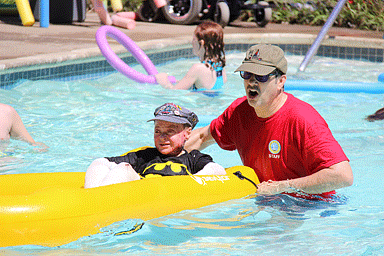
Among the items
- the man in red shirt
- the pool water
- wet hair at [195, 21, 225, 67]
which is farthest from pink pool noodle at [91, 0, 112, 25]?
the man in red shirt

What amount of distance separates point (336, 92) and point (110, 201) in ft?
14.9

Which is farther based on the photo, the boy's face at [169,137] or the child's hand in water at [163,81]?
the child's hand in water at [163,81]

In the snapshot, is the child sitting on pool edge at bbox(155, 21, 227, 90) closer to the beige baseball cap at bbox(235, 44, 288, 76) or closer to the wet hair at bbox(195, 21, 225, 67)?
the wet hair at bbox(195, 21, 225, 67)

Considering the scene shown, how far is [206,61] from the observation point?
21.2 feet

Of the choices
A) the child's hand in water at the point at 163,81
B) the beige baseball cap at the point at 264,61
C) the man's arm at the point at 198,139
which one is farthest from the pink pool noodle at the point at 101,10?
the beige baseball cap at the point at 264,61

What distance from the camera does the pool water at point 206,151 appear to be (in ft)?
9.78

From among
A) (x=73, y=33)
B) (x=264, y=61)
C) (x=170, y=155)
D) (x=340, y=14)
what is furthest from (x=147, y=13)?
(x=264, y=61)

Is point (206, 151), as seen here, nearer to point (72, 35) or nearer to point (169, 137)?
point (169, 137)

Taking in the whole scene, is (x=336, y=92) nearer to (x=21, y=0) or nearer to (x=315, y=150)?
(x=315, y=150)

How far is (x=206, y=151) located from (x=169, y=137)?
1.64 m

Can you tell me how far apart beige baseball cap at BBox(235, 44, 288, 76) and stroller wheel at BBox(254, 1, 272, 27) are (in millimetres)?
8926

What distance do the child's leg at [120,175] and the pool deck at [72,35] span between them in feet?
12.0

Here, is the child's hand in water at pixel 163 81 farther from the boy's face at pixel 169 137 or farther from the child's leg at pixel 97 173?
the child's leg at pixel 97 173

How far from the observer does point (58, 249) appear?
279 cm
